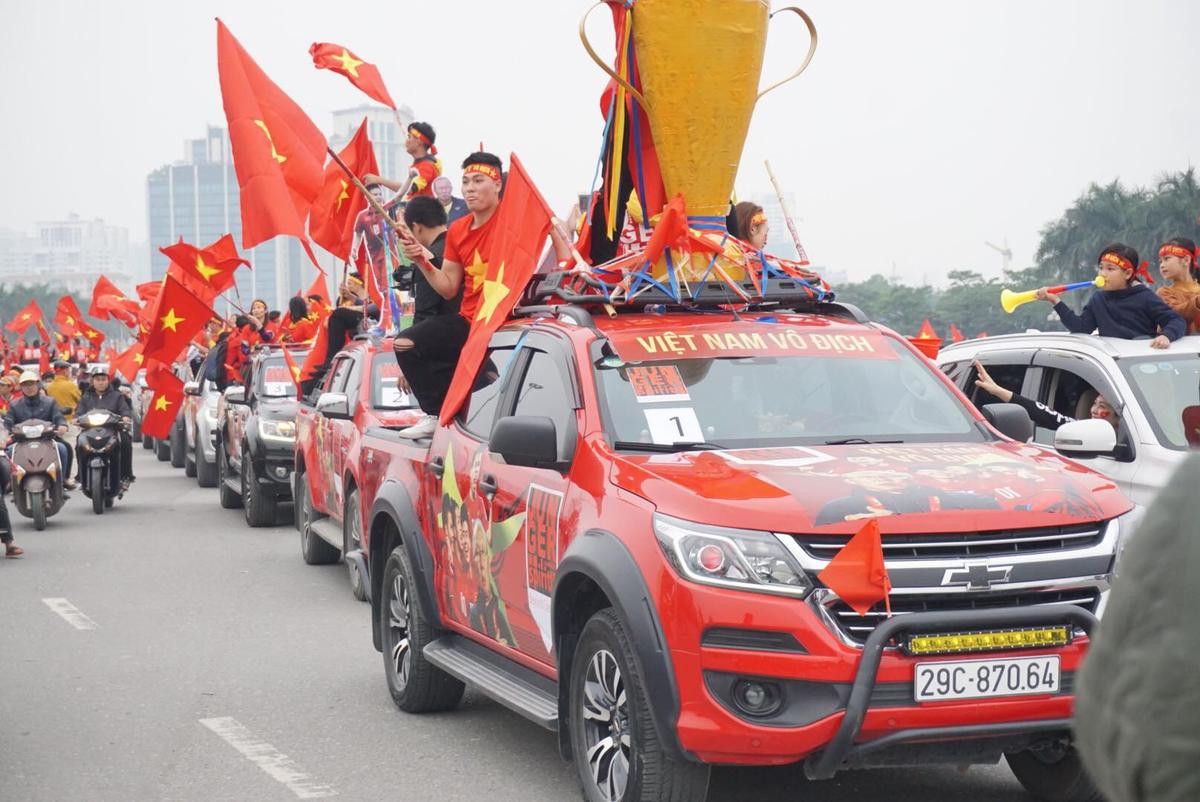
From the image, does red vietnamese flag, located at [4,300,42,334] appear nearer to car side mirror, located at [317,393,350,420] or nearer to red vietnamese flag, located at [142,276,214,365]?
red vietnamese flag, located at [142,276,214,365]

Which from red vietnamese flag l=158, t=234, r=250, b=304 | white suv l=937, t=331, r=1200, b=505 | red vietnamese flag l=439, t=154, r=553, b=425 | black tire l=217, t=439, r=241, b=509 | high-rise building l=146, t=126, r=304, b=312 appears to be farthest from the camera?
high-rise building l=146, t=126, r=304, b=312

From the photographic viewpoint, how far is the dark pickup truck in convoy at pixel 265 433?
16.7 m

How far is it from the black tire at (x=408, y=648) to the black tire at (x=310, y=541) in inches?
222

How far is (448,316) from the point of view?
8.56 meters

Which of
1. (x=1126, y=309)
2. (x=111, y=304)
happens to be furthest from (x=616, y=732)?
(x=111, y=304)

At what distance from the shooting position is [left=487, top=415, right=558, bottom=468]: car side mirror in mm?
5883

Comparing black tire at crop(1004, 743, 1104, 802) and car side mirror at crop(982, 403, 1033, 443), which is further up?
car side mirror at crop(982, 403, 1033, 443)

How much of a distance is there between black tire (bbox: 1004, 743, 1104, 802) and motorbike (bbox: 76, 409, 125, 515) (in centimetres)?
1510

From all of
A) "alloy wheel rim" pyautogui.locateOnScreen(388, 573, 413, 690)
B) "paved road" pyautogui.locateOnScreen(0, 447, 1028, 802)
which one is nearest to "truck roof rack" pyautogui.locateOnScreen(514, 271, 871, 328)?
"alloy wheel rim" pyautogui.locateOnScreen(388, 573, 413, 690)

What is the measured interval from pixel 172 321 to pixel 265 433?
3.25 metres

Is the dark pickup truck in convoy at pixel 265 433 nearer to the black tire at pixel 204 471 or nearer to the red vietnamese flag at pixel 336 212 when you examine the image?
the red vietnamese flag at pixel 336 212

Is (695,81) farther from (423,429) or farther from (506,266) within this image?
(423,429)

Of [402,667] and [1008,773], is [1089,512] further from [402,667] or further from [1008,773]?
[402,667]

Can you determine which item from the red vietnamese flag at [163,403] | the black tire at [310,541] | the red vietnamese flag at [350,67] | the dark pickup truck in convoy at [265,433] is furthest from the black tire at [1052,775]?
the red vietnamese flag at [163,403]
